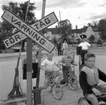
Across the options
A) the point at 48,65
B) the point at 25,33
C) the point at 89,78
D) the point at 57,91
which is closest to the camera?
the point at 89,78

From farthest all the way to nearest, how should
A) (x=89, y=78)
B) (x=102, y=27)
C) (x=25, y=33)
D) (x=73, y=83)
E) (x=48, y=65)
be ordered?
(x=102, y=27) < (x=73, y=83) < (x=48, y=65) < (x=25, y=33) < (x=89, y=78)

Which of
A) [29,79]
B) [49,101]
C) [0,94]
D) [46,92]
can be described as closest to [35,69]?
[29,79]

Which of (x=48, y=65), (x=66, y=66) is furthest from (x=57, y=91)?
(x=66, y=66)

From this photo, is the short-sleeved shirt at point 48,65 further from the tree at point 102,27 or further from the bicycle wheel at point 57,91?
the tree at point 102,27

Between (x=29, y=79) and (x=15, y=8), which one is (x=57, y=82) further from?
(x=15, y=8)

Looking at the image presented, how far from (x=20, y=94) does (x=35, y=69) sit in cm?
166

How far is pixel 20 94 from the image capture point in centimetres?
622

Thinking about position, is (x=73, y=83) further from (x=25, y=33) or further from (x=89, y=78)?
(x=25, y=33)

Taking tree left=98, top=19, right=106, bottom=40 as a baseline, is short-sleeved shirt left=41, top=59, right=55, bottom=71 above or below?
below

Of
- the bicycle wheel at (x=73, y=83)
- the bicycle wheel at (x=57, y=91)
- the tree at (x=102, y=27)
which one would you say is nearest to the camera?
the bicycle wheel at (x=57, y=91)

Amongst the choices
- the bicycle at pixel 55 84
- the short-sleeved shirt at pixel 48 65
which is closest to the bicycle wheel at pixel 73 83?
the bicycle at pixel 55 84

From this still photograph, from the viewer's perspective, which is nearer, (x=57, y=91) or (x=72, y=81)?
(x=57, y=91)

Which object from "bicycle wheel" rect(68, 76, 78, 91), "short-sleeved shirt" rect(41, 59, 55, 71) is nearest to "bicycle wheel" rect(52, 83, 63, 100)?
"short-sleeved shirt" rect(41, 59, 55, 71)

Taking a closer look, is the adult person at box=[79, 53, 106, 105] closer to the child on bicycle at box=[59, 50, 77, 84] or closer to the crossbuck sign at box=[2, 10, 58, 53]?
the crossbuck sign at box=[2, 10, 58, 53]
